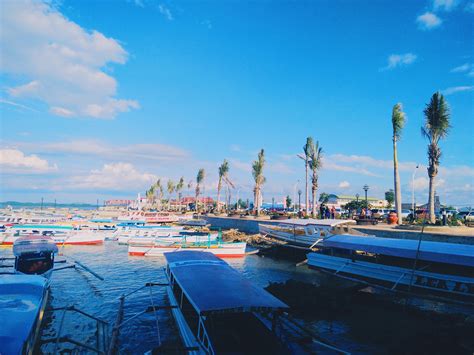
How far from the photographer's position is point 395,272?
68.5 feet

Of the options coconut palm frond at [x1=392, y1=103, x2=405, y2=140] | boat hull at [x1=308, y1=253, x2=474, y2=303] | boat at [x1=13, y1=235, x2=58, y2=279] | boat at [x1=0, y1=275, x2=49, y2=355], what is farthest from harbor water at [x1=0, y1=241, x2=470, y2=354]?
coconut palm frond at [x1=392, y1=103, x2=405, y2=140]

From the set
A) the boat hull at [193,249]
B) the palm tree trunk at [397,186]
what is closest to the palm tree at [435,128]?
the palm tree trunk at [397,186]

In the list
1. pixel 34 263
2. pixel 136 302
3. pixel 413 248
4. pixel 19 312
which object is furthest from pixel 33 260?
pixel 413 248

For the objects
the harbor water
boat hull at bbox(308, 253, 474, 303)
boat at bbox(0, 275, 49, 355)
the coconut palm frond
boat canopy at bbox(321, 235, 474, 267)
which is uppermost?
the coconut palm frond

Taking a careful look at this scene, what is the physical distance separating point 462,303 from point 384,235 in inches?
641

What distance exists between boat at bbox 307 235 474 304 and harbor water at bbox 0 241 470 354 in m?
1.37

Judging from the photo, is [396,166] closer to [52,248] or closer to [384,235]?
[384,235]

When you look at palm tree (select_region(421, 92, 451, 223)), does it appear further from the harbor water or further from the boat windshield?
the boat windshield

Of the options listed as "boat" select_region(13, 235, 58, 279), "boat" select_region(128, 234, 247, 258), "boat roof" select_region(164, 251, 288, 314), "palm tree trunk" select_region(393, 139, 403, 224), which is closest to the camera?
"boat roof" select_region(164, 251, 288, 314)

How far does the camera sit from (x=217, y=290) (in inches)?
455

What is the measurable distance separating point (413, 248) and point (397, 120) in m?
25.0

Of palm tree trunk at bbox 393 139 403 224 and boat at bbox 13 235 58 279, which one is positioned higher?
palm tree trunk at bbox 393 139 403 224

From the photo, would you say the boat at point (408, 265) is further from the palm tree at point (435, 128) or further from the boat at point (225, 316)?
the palm tree at point (435, 128)

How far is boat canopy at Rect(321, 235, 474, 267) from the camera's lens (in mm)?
17502
